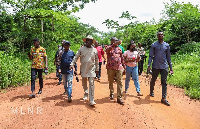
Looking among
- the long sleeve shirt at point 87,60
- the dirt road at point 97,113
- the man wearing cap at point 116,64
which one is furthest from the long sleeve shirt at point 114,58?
the dirt road at point 97,113

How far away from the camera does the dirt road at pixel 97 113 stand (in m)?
4.14

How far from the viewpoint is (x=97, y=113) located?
4645mm

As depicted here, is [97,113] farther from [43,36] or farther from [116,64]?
[43,36]

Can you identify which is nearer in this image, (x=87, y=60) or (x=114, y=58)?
(x=87, y=60)

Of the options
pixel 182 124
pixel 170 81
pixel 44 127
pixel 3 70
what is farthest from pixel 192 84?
pixel 3 70

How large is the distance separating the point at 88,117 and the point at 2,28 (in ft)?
29.6

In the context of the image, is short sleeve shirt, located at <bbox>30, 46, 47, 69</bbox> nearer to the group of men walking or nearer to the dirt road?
the group of men walking

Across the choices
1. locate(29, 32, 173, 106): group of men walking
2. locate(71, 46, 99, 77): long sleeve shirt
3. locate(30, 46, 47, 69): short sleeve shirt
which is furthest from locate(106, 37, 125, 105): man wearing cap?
locate(30, 46, 47, 69): short sleeve shirt

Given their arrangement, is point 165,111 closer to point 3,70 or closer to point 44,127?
point 44,127

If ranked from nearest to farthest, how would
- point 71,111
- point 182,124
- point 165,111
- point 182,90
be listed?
1. point 182,124
2. point 71,111
3. point 165,111
4. point 182,90

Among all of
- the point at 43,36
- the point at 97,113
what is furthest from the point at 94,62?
the point at 43,36

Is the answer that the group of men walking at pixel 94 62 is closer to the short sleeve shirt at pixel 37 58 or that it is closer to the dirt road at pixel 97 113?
the short sleeve shirt at pixel 37 58

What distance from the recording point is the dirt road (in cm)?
414

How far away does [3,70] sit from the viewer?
7285 millimetres
